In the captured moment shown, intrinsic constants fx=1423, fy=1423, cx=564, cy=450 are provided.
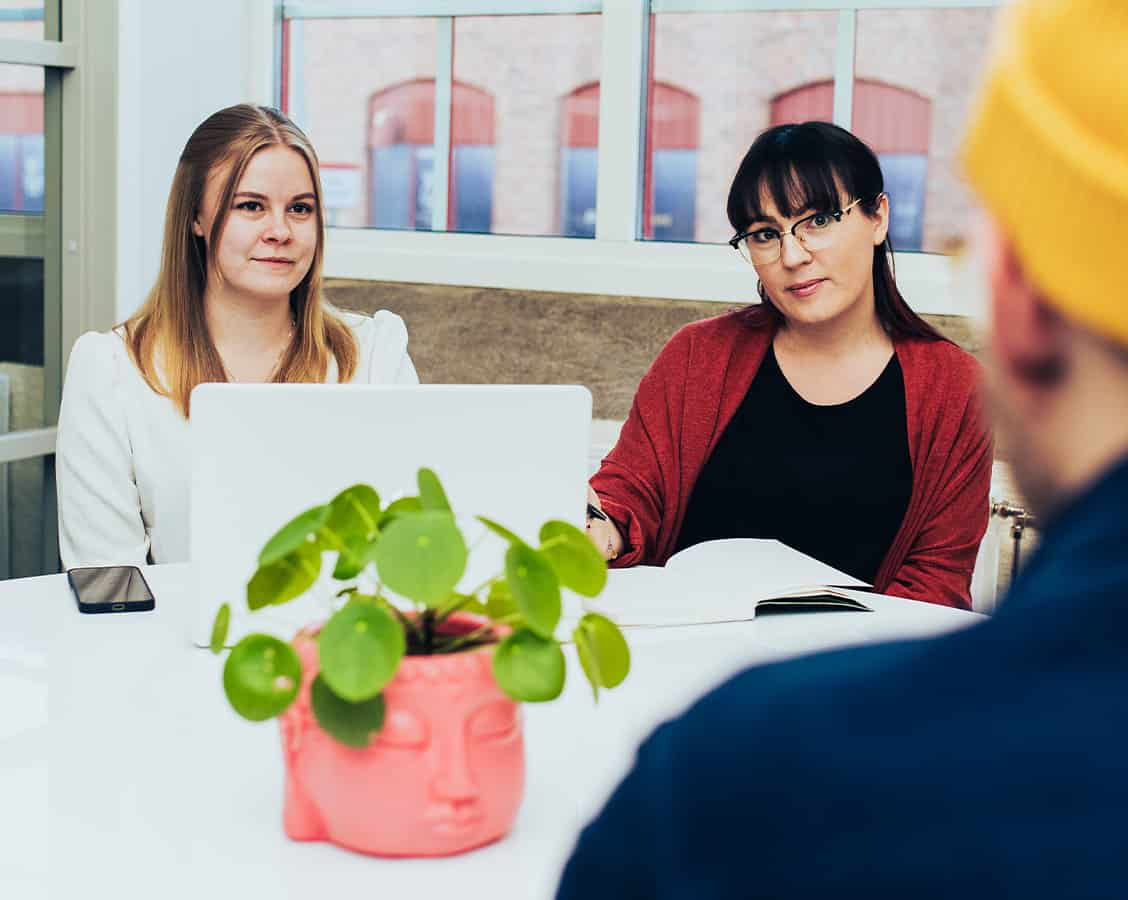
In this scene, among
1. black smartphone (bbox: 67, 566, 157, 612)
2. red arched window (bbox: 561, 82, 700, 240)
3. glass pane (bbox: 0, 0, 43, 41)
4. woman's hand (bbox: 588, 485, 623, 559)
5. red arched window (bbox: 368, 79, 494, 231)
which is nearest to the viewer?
black smartphone (bbox: 67, 566, 157, 612)

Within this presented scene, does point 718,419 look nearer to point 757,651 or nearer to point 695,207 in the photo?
point 757,651

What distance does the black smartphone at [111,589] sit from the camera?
1.67 m

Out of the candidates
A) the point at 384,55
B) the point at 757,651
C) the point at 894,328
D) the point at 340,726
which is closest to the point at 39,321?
the point at 384,55

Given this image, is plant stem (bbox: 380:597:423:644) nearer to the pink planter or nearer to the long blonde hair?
the pink planter

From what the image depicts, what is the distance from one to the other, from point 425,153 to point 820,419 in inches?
77.2

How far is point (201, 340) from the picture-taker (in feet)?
7.69

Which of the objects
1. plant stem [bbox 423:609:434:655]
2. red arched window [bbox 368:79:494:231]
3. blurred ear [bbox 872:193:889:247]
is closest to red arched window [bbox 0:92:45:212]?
red arched window [bbox 368:79:494:231]

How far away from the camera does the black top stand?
2.29m

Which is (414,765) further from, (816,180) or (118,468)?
(816,180)

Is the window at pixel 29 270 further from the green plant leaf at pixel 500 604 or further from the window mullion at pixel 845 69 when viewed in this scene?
the green plant leaf at pixel 500 604

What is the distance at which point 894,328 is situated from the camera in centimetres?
239

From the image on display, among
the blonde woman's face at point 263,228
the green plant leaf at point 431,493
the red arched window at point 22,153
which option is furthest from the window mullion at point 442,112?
the green plant leaf at point 431,493

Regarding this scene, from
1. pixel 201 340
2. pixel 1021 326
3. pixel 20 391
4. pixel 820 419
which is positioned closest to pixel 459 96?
pixel 20 391

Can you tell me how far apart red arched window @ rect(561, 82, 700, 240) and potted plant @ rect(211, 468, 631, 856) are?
99.3 inches
